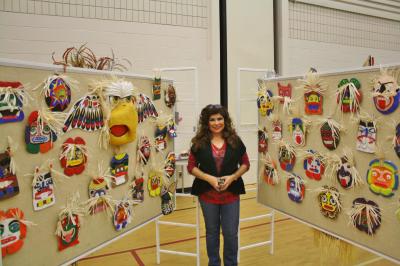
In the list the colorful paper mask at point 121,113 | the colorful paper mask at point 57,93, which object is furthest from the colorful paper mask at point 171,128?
the colorful paper mask at point 57,93

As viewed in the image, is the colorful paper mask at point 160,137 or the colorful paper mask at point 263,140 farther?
the colorful paper mask at point 263,140

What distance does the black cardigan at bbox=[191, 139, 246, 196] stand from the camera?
80.2 inches

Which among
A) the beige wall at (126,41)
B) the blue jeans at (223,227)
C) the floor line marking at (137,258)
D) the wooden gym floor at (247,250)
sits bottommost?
the floor line marking at (137,258)

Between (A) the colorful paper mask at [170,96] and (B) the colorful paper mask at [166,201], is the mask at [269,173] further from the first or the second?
(A) the colorful paper mask at [170,96]

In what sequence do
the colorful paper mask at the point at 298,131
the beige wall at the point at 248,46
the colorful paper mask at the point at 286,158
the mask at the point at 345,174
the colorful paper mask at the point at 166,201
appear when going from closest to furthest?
1. the mask at the point at 345,174
2. the colorful paper mask at the point at 298,131
3. the colorful paper mask at the point at 286,158
4. the colorful paper mask at the point at 166,201
5. the beige wall at the point at 248,46

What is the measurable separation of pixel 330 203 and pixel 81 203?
4.14 feet

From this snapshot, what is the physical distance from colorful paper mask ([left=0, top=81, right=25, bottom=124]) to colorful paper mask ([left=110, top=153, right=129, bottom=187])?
22.1 inches

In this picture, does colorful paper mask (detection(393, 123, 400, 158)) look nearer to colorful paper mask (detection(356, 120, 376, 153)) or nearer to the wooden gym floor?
colorful paper mask (detection(356, 120, 376, 153))

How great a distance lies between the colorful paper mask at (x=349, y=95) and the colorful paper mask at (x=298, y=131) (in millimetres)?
317

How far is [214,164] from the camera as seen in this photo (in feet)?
6.68

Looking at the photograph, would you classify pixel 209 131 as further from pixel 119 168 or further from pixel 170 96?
pixel 119 168

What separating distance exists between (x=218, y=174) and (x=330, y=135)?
66 centimetres

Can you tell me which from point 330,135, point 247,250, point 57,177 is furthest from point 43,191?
point 247,250

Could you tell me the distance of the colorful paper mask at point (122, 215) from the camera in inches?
70.7
